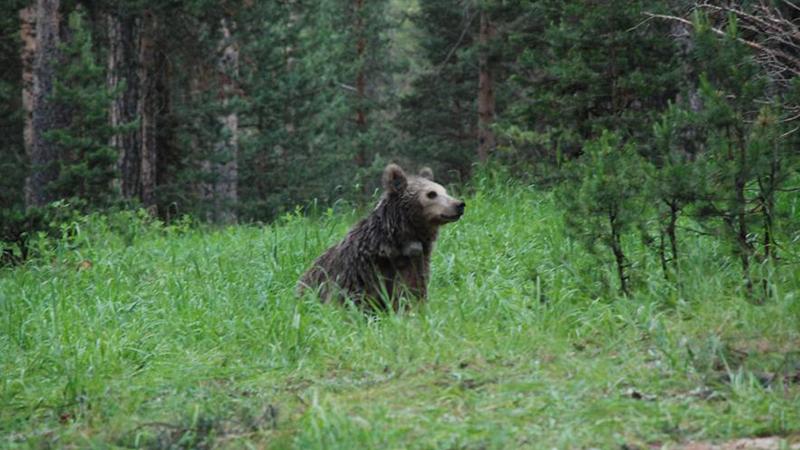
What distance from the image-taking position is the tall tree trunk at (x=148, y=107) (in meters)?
19.0

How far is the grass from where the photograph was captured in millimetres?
4273

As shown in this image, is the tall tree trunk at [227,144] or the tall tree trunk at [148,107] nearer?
the tall tree trunk at [148,107]

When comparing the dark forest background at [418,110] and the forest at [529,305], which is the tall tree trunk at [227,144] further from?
the forest at [529,305]

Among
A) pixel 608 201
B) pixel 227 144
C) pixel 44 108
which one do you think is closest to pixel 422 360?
pixel 608 201

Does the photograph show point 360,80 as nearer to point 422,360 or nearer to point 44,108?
point 44,108

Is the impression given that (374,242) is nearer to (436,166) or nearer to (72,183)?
(72,183)

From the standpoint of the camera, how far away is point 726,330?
5281mm

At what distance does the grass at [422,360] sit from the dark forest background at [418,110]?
0.73 meters

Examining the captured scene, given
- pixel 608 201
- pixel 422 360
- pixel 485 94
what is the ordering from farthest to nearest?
pixel 485 94 → pixel 608 201 → pixel 422 360

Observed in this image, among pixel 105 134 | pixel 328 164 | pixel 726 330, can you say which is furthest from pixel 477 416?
pixel 328 164

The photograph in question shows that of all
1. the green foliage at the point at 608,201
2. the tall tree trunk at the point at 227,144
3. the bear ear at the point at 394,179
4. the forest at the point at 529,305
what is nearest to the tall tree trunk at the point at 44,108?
the tall tree trunk at the point at 227,144

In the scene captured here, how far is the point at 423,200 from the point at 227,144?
1411 centimetres

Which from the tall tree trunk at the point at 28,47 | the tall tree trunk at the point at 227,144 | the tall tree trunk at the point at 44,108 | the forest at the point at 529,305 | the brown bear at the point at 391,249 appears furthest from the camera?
the tall tree trunk at the point at 227,144

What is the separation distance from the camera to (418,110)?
3073 centimetres
